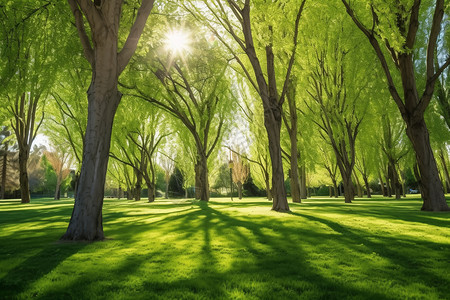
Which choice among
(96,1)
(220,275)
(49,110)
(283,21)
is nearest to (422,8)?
(283,21)

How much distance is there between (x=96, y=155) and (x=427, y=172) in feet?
30.0

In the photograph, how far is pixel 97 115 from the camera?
5.00 m

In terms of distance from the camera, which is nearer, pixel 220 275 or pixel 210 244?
pixel 220 275

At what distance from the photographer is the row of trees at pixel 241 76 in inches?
209

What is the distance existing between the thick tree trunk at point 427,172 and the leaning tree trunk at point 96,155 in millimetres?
8703

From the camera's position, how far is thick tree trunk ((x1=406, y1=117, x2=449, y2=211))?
26.9 ft

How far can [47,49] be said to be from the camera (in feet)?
40.6

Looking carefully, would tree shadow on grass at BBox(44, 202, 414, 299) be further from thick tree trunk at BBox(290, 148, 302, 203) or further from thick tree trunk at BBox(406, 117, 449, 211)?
thick tree trunk at BBox(290, 148, 302, 203)

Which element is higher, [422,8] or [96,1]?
[422,8]

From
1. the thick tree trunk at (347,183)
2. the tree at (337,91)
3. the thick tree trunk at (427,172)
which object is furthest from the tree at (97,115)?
the thick tree trunk at (347,183)

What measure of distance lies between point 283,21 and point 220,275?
8.48 metres

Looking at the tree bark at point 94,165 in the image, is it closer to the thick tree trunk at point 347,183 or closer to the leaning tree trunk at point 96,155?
the leaning tree trunk at point 96,155

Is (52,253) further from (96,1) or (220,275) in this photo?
(96,1)

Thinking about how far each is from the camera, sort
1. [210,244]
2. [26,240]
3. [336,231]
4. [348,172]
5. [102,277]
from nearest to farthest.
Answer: [102,277]
[210,244]
[26,240]
[336,231]
[348,172]
